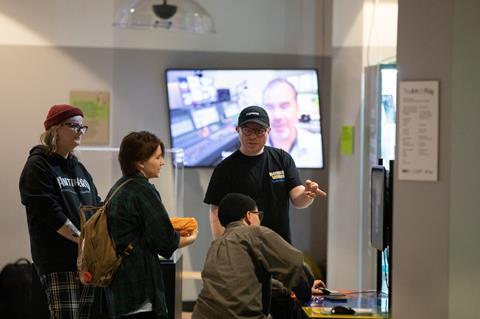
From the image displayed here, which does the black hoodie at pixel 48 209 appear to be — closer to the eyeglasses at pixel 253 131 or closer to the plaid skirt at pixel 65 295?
the plaid skirt at pixel 65 295

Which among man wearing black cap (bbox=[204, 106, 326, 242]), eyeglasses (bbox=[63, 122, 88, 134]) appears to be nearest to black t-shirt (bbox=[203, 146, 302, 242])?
man wearing black cap (bbox=[204, 106, 326, 242])

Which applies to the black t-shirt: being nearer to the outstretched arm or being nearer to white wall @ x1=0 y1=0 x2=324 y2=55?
the outstretched arm

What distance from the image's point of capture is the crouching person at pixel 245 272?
289 cm

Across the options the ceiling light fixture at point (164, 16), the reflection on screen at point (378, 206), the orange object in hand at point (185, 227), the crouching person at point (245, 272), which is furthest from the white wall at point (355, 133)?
the crouching person at point (245, 272)

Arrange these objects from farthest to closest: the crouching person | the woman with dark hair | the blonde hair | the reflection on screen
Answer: the blonde hair, the reflection on screen, the woman with dark hair, the crouching person

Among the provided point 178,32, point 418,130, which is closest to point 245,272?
point 418,130

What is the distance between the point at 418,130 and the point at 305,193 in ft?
2.83

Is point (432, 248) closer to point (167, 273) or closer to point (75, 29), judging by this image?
point (167, 273)

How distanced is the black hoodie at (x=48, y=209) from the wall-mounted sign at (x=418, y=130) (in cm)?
162

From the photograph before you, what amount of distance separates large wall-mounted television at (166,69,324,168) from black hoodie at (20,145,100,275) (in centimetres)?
209

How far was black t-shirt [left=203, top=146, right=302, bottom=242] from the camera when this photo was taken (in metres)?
4.02

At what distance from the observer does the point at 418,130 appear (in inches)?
129

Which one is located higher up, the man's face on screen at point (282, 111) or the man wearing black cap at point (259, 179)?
the man's face on screen at point (282, 111)

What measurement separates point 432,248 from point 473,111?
2.00ft
